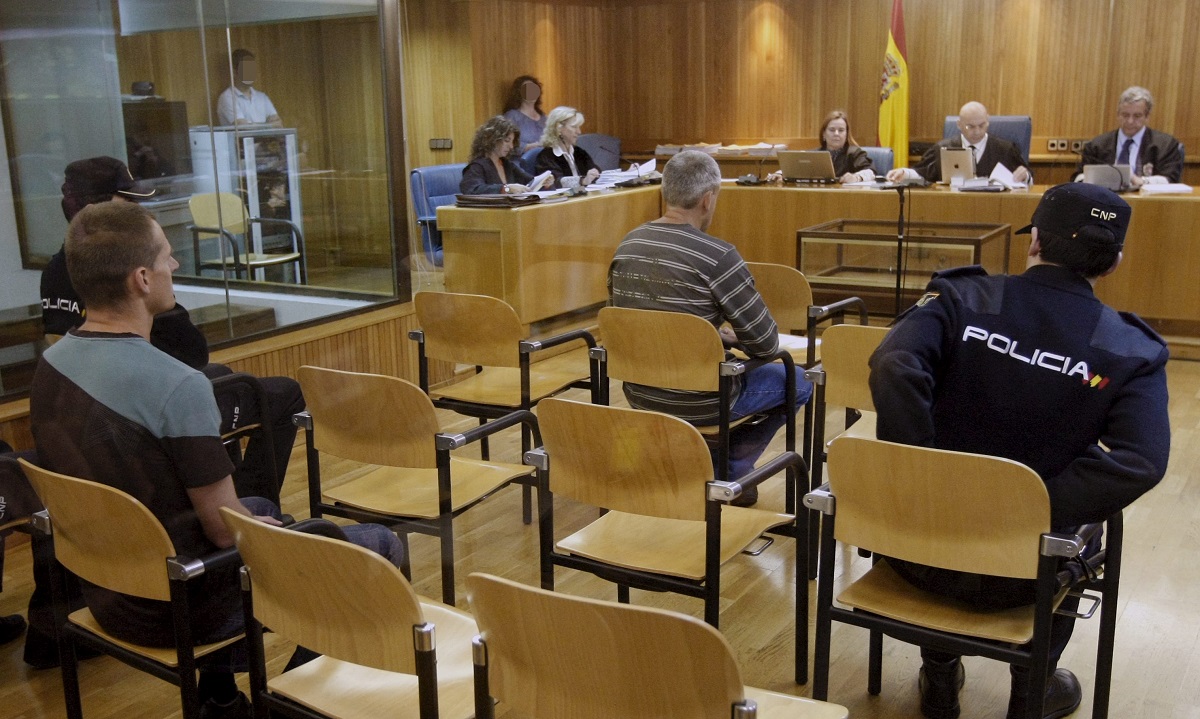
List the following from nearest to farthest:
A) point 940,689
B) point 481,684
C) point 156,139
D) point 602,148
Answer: point 481,684 < point 940,689 < point 156,139 < point 602,148

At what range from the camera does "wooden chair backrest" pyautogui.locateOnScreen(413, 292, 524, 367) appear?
3.51 meters

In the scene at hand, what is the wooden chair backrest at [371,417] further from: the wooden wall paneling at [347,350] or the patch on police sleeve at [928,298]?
the wooden wall paneling at [347,350]

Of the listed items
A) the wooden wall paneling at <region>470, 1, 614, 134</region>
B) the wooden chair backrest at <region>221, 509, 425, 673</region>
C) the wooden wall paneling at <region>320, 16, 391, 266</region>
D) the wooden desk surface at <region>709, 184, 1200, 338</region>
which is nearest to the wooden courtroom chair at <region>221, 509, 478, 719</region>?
the wooden chair backrest at <region>221, 509, 425, 673</region>

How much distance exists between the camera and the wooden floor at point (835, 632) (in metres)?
2.56

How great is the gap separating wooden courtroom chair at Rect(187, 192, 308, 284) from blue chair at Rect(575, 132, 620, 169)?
5.73 m

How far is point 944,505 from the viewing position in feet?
6.39

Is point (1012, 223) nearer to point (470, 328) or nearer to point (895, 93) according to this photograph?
point (895, 93)

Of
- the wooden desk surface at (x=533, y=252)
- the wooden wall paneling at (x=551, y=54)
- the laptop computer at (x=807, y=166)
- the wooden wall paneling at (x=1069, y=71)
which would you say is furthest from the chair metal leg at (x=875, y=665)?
the wooden wall paneling at (x=551, y=54)

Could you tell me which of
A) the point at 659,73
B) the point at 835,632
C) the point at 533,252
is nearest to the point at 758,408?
the point at 835,632

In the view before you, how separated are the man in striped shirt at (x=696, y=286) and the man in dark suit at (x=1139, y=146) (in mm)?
3942

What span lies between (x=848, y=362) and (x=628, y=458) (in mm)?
1080

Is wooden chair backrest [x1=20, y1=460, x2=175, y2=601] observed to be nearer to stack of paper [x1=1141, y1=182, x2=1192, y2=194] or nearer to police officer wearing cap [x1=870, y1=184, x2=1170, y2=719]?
police officer wearing cap [x1=870, y1=184, x2=1170, y2=719]

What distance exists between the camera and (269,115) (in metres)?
4.49

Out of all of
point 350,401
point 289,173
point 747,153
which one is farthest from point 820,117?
point 350,401
